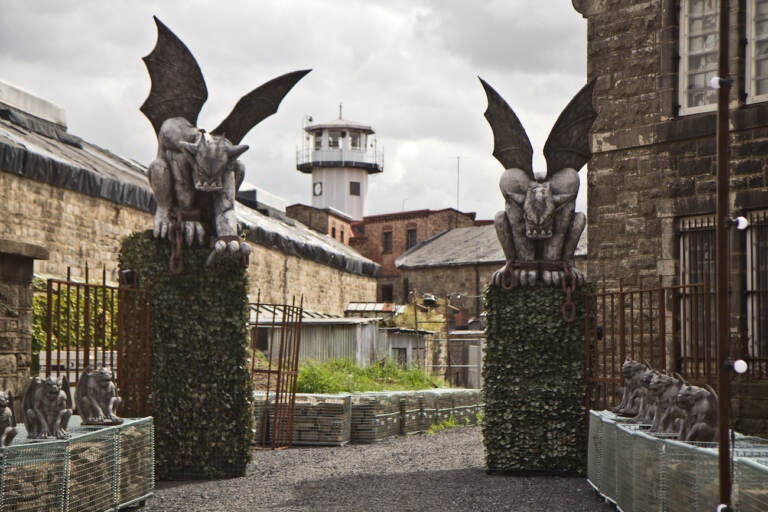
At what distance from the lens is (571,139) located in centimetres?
1125

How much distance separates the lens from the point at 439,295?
4206 centimetres

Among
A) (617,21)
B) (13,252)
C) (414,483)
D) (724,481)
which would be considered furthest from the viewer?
(617,21)

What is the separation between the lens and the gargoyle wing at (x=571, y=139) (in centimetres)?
1125

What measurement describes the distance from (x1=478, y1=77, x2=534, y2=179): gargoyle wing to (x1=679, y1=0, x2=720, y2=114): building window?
3.00 metres

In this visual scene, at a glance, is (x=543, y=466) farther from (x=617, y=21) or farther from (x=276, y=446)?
(x=617, y=21)

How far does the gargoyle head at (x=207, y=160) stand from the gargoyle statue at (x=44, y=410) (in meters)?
3.84

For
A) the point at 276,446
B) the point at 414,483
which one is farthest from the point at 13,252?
Answer: the point at 276,446

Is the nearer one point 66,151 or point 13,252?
point 13,252

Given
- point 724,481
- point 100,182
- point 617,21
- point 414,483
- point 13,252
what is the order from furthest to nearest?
point 100,182, point 617,21, point 414,483, point 13,252, point 724,481

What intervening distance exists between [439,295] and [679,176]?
1147 inches

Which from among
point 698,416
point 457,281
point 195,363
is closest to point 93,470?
point 195,363

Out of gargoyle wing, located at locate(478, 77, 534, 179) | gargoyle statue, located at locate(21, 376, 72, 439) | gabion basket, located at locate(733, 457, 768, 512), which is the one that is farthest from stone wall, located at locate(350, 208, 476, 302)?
gabion basket, located at locate(733, 457, 768, 512)

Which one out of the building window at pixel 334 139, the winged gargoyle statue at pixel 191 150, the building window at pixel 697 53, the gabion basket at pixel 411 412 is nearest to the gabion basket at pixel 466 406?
the gabion basket at pixel 411 412

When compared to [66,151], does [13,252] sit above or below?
below
